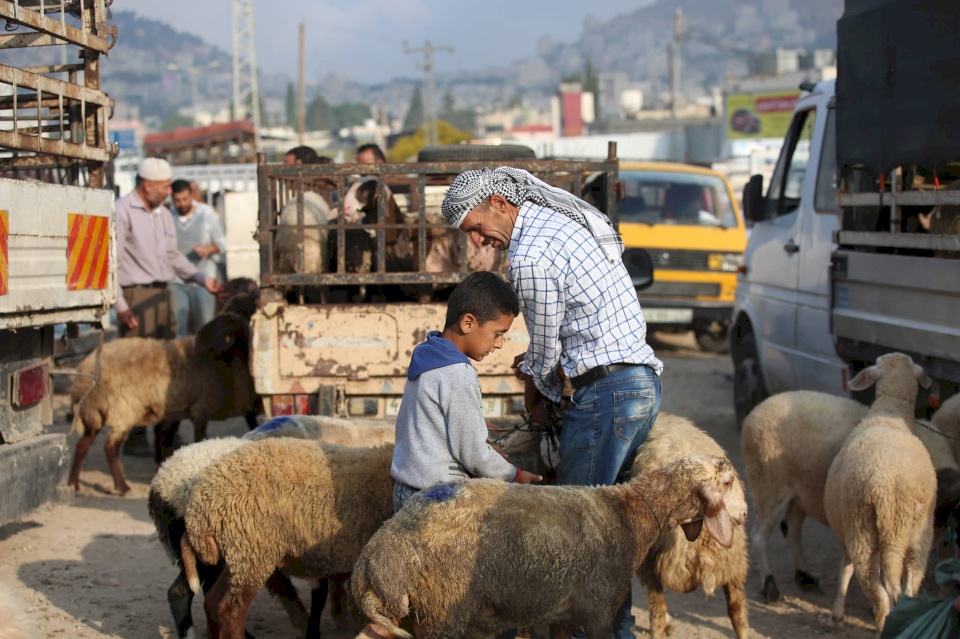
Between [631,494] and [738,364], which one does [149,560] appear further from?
[738,364]

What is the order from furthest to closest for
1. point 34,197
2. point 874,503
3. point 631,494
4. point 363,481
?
point 34,197
point 874,503
point 363,481
point 631,494

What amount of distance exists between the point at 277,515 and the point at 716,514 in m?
1.80

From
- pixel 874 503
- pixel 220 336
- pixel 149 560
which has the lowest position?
pixel 149 560

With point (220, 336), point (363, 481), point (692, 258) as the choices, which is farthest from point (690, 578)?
point (692, 258)

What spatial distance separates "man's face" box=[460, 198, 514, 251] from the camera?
402 centimetres

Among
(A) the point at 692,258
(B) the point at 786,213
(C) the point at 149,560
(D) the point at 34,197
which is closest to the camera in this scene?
(D) the point at 34,197

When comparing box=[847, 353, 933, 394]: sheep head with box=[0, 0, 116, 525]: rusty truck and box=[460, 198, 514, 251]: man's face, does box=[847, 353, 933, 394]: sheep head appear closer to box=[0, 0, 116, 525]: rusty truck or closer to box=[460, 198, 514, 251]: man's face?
box=[460, 198, 514, 251]: man's face

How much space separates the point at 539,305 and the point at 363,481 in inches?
44.5

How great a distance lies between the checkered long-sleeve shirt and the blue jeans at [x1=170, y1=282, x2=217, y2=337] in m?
5.79

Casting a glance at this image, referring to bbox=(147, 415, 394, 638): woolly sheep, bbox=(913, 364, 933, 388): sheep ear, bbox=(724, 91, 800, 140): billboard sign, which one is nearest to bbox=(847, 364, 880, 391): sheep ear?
bbox=(913, 364, 933, 388): sheep ear

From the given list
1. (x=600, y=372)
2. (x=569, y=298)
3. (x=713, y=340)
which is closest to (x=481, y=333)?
(x=569, y=298)

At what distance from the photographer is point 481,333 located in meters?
3.86

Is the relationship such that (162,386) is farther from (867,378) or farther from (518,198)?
(867,378)

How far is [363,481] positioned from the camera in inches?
171
